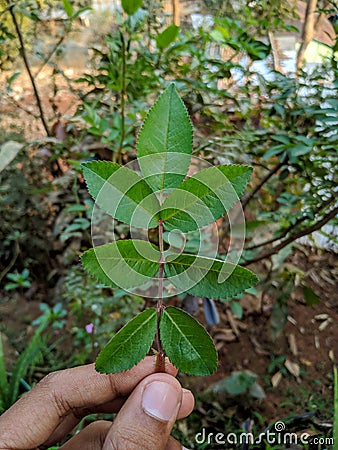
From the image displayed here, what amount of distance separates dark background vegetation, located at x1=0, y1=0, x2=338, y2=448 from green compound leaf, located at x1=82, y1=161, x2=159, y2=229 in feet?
1.46

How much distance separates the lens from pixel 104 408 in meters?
0.67

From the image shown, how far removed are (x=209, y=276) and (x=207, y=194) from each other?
0.24 ft

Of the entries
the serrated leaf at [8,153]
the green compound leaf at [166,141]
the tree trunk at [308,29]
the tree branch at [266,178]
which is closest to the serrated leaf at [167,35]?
the tree branch at [266,178]

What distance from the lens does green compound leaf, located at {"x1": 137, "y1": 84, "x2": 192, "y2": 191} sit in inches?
14.4

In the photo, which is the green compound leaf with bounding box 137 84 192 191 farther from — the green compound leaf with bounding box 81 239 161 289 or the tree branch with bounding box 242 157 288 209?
the tree branch with bounding box 242 157 288 209

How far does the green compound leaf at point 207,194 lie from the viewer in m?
0.35

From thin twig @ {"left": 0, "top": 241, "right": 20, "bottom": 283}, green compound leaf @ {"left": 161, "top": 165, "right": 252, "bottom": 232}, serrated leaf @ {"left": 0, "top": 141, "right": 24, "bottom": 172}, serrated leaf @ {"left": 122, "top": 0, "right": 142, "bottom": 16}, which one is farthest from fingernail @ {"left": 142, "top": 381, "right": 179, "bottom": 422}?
thin twig @ {"left": 0, "top": 241, "right": 20, "bottom": 283}

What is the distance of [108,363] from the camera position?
39 centimetres

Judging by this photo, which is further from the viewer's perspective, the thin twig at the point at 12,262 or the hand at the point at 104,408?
the thin twig at the point at 12,262

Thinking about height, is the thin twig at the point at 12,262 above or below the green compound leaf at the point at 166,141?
below

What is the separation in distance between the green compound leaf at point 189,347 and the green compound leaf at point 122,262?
6 centimetres

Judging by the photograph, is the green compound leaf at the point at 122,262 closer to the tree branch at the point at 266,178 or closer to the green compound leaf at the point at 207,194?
the green compound leaf at the point at 207,194

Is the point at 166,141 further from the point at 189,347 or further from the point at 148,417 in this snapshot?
the point at 148,417

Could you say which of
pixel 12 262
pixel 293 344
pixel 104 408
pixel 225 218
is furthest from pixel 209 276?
pixel 12 262
